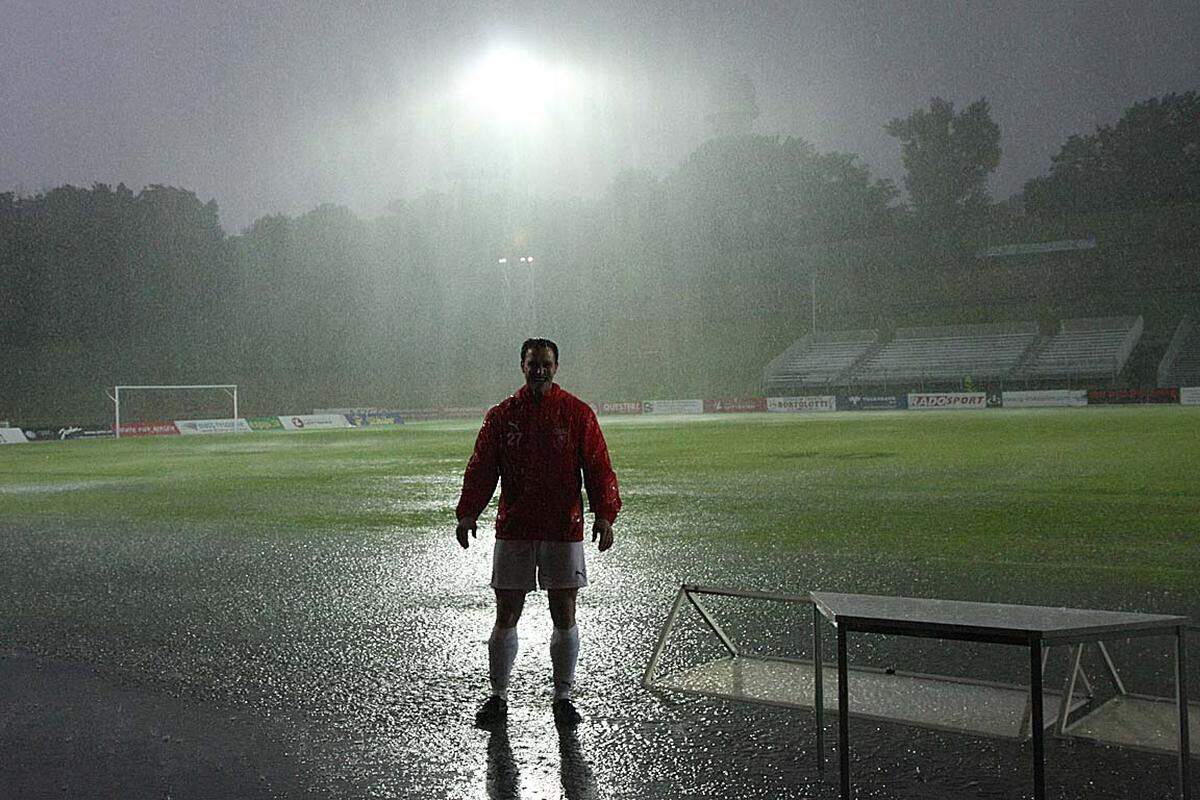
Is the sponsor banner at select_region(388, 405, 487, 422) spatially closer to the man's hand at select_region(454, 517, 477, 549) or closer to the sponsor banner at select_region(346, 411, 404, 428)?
the sponsor banner at select_region(346, 411, 404, 428)

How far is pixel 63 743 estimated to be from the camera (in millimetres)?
4895

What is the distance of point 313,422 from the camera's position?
5253 cm

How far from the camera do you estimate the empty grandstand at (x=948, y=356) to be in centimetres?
5250

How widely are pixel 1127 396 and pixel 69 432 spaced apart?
46.7 meters

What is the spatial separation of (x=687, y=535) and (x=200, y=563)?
202 inches

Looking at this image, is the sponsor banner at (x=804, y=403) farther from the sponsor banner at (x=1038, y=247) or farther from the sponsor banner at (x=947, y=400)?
the sponsor banner at (x=1038, y=247)

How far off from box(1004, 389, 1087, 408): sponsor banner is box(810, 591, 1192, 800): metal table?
47.5 metres

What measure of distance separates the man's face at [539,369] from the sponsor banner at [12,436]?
4335cm

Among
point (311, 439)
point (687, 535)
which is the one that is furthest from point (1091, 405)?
point (687, 535)

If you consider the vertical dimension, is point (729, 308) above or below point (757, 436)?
above

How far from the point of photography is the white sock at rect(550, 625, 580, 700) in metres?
5.27

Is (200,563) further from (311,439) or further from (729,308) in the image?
(729,308)

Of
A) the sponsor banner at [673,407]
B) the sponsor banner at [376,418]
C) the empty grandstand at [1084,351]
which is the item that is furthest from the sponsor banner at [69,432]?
the empty grandstand at [1084,351]

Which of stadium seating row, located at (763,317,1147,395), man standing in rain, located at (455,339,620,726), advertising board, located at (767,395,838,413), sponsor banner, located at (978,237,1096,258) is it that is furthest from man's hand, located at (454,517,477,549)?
sponsor banner, located at (978,237,1096,258)
